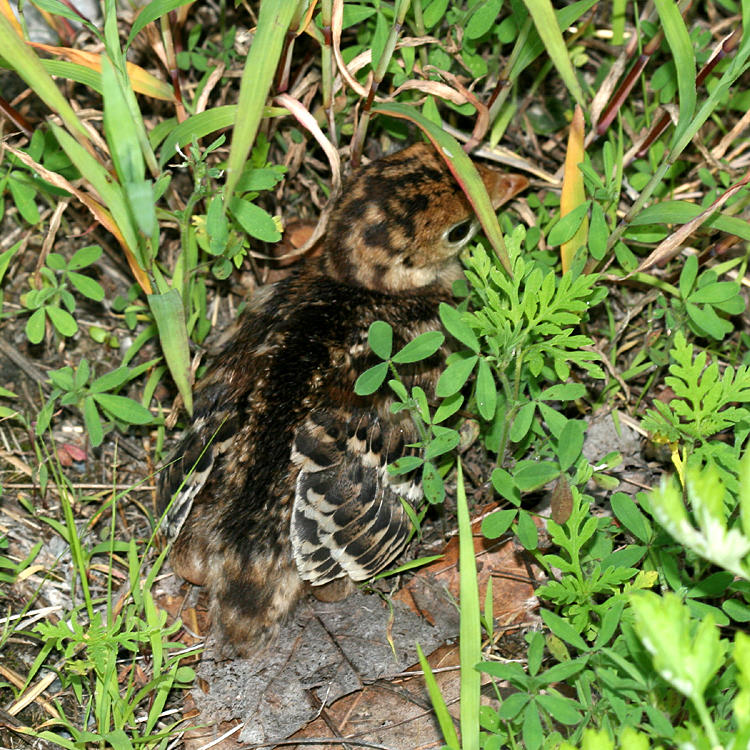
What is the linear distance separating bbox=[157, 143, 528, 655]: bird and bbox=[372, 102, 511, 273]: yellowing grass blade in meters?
0.25

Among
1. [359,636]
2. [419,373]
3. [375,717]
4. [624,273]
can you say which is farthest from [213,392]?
[624,273]

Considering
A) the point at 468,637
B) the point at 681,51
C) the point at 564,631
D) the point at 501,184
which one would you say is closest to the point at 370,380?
the point at 468,637

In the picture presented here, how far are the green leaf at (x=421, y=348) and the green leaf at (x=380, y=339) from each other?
0.04 meters

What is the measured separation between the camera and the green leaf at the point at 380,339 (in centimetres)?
283

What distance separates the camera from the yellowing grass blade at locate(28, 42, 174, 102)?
310 cm

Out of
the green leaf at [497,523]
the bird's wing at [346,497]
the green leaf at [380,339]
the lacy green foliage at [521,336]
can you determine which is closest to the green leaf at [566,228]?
the lacy green foliage at [521,336]

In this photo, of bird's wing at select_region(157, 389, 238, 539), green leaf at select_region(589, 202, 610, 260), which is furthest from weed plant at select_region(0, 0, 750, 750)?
bird's wing at select_region(157, 389, 238, 539)

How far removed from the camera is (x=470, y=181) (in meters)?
2.96

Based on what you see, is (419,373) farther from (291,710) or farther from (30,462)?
(30,462)

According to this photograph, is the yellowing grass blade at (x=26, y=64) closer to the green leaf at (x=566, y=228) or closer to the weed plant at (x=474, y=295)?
the weed plant at (x=474, y=295)

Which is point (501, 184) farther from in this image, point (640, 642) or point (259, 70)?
point (640, 642)

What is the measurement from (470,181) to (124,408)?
56.1 inches

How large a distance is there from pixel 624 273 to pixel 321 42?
4.42 ft

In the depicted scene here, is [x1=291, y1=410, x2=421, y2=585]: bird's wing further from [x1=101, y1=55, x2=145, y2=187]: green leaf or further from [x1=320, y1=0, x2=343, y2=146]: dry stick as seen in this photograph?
[x1=320, y1=0, x2=343, y2=146]: dry stick
